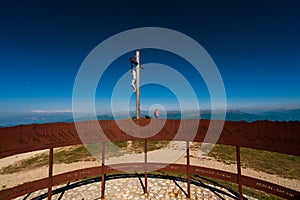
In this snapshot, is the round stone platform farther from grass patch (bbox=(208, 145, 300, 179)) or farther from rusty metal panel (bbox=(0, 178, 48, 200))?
grass patch (bbox=(208, 145, 300, 179))

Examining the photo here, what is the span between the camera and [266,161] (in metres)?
9.71

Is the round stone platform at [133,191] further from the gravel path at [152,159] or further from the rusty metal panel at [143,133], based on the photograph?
the gravel path at [152,159]

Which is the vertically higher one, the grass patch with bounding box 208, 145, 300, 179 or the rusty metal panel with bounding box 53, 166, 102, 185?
the rusty metal panel with bounding box 53, 166, 102, 185

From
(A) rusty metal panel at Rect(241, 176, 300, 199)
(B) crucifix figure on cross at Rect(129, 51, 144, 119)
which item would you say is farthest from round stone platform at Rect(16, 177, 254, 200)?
(B) crucifix figure on cross at Rect(129, 51, 144, 119)

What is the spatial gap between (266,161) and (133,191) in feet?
28.2

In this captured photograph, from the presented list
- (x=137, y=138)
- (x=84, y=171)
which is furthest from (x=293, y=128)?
(x=84, y=171)

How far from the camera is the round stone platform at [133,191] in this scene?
562 centimetres

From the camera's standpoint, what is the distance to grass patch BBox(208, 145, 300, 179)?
26.4 ft

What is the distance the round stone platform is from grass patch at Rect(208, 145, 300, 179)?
3.93 metres

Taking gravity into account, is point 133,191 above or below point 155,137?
below

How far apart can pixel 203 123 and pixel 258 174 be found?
520 centimetres

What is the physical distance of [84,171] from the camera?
5.27 metres

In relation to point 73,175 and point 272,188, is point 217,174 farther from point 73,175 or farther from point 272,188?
point 73,175

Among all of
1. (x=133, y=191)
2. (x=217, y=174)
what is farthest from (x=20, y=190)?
(x=217, y=174)
